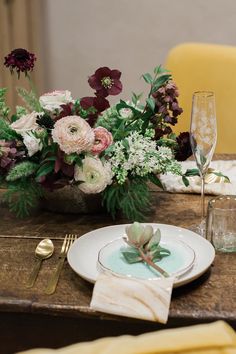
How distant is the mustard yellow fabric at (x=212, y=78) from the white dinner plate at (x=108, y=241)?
3.07ft

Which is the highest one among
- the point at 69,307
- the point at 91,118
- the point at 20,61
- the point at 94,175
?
the point at 20,61

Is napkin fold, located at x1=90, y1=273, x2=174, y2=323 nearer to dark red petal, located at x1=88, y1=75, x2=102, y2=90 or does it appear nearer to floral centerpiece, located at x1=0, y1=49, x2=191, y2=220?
floral centerpiece, located at x1=0, y1=49, x2=191, y2=220

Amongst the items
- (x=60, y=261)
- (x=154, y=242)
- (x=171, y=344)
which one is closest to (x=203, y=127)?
(x=154, y=242)

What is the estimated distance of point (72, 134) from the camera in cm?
118

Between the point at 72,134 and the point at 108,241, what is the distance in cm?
22

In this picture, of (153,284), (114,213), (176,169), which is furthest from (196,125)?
(153,284)

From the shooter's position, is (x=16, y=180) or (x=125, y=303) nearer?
(x=125, y=303)

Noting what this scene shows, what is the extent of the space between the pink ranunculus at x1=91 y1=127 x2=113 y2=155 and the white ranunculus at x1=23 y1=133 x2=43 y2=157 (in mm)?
115

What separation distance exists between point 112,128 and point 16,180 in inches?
9.1

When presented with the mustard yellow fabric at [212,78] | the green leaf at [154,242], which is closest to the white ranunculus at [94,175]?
the green leaf at [154,242]

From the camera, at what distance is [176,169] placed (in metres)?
1.26

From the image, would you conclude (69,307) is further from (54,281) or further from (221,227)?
(221,227)

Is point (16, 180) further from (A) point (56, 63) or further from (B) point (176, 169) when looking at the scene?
(A) point (56, 63)

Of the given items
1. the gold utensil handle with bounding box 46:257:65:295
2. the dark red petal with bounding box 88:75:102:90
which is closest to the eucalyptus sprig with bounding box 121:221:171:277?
the gold utensil handle with bounding box 46:257:65:295
